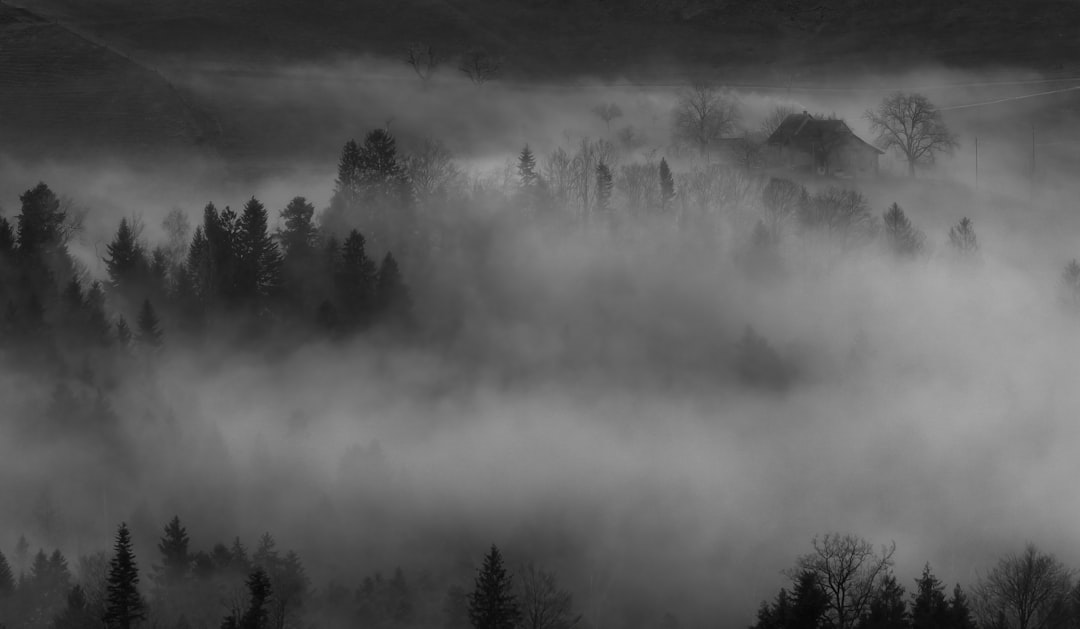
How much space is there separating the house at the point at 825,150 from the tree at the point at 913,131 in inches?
185

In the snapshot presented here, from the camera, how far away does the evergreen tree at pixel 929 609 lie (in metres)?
74.2

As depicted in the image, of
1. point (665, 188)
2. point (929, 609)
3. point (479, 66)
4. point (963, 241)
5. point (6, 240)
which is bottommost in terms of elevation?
point (929, 609)

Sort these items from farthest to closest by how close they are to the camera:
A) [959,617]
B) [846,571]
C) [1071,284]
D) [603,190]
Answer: [603,190] < [1071,284] < [846,571] < [959,617]

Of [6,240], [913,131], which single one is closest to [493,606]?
[6,240]

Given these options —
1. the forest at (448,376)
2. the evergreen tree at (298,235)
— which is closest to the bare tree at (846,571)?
the forest at (448,376)

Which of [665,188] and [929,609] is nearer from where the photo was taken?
[929,609]

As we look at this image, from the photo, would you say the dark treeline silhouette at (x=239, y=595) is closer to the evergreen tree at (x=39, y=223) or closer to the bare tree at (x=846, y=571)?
the bare tree at (x=846, y=571)

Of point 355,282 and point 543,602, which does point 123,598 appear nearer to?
point 543,602

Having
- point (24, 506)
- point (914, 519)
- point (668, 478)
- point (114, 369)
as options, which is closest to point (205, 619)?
point (24, 506)

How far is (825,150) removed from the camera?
147m

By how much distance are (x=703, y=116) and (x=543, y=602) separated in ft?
283

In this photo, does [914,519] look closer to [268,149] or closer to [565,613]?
[565,613]

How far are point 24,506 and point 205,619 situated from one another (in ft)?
70.1

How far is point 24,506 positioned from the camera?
96.7 metres
